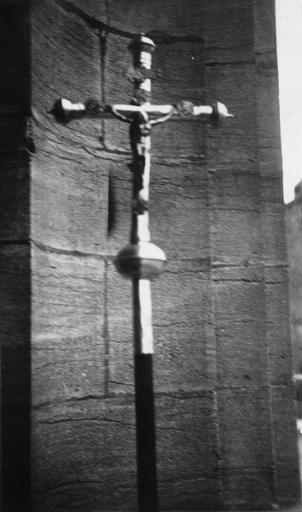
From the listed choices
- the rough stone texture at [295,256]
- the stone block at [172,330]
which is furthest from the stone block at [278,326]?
the rough stone texture at [295,256]

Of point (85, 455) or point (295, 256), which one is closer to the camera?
point (85, 455)

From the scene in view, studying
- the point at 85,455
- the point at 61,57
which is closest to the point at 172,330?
the point at 85,455

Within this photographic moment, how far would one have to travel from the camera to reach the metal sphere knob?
1.61m

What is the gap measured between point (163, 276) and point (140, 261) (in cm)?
68

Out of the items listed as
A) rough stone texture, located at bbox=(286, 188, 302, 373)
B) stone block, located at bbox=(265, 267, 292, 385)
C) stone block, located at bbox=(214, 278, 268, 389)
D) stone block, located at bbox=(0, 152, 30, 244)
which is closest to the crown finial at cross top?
stone block, located at bbox=(0, 152, 30, 244)

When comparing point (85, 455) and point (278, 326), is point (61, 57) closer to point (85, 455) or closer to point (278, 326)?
point (278, 326)

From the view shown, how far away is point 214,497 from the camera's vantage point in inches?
86.4

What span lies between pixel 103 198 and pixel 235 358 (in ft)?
2.45

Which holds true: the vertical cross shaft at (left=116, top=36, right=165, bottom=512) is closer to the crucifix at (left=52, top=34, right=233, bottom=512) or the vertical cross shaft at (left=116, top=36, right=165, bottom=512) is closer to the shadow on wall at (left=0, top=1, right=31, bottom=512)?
the crucifix at (left=52, top=34, right=233, bottom=512)

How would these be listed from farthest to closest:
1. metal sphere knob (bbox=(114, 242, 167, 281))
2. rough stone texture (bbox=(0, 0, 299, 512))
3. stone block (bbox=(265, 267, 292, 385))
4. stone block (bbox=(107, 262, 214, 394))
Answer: stone block (bbox=(265, 267, 292, 385)) < stone block (bbox=(107, 262, 214, 394)) < rough stone texture (bbox=(0, 0, 299, 512)) < metal sphere knob (bbox=(114, 242, 167, 281))

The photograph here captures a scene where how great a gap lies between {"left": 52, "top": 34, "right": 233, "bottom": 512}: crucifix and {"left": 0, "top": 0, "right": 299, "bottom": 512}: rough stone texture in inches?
15.3

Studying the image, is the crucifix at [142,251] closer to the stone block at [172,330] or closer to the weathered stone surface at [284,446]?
the stone block at [172,330]

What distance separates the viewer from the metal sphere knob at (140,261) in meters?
1.61

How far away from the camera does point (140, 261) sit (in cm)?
161
